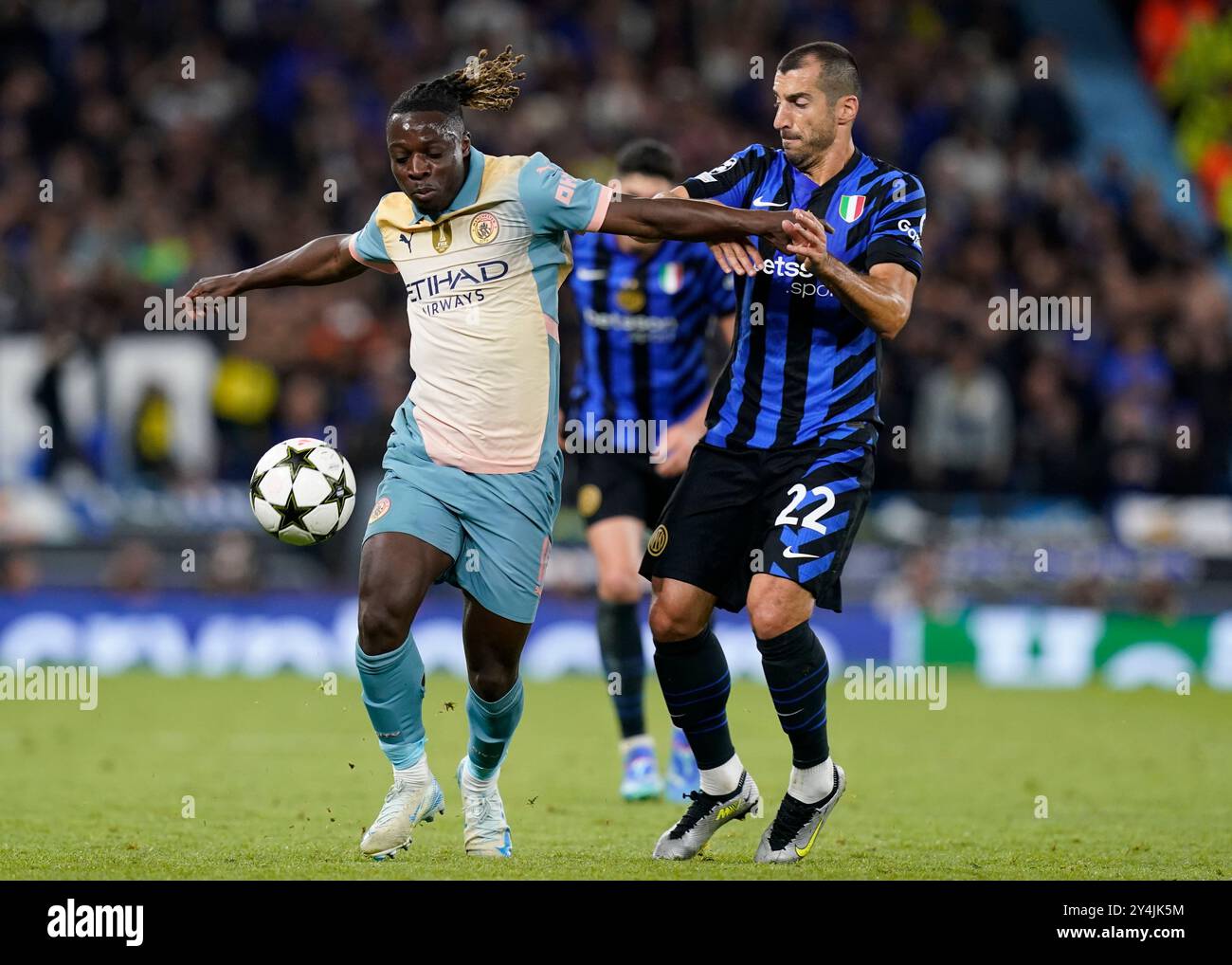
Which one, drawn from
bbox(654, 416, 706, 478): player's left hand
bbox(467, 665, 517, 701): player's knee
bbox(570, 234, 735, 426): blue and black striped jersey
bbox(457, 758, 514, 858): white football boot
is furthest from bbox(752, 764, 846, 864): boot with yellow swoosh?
bbox(570, 234, 735, 426): blue and black striped jersey

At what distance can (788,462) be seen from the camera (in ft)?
21.6

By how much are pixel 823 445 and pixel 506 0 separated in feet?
49.9

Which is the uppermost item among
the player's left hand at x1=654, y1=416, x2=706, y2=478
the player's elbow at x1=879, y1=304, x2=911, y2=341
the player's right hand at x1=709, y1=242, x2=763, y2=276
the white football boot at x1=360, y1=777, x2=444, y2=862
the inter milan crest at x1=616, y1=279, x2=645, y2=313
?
the inter milan crest at x1=616, y1=279, x2=645, y2=313

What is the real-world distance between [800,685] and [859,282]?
57.3 inches

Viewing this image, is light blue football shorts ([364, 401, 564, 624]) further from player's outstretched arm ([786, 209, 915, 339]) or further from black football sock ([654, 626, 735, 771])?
player's outstretched arm ([786, 209, 915, 339])

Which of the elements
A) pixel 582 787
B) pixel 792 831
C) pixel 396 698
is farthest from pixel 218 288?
pixel 582 787

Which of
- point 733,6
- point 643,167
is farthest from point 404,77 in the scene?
point 643,167

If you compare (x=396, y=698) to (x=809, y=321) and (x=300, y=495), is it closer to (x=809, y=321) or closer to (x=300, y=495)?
(x=300, y=495)

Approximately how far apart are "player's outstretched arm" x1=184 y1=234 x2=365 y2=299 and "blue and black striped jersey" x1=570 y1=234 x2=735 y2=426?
248 centimetres

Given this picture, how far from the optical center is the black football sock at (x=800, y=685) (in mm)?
6449

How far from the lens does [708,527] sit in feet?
21.7

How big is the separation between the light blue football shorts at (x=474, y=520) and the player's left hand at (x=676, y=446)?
7.65 feet

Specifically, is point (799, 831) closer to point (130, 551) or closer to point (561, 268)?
point (561, 268)

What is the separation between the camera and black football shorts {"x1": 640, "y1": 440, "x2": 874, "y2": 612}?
6430 millimetres
